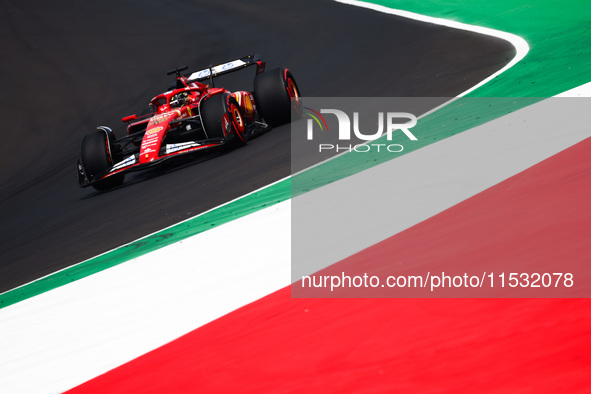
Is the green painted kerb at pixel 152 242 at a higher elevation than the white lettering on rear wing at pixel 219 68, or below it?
below

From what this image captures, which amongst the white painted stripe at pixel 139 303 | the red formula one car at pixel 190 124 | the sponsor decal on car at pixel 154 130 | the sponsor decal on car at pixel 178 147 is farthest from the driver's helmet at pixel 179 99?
the white painted stripe at pixel 139 303

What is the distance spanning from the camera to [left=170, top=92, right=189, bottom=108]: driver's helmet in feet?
29.4

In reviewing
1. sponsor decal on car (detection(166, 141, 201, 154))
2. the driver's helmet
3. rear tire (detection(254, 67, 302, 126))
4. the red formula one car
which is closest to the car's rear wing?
the red formula one car

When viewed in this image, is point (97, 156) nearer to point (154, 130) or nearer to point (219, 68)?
point (154, 130)

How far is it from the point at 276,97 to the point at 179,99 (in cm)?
132

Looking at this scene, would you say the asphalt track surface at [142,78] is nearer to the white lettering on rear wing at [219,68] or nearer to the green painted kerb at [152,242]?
the green painted kerb at [152,242]

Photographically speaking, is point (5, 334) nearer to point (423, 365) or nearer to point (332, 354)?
point (332, 354)

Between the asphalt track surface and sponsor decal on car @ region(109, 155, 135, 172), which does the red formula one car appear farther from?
the asphalt track surface

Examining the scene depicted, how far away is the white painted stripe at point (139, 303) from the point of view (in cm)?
325

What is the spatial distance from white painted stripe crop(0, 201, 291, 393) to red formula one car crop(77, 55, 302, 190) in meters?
3.42

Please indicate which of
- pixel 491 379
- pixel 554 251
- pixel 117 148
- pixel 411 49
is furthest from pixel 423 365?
pixel 411 49

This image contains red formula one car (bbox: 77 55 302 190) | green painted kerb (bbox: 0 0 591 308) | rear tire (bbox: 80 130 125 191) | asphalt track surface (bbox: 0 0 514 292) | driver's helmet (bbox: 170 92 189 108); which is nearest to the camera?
green painted kerb (bbox: 0 0 591 308)

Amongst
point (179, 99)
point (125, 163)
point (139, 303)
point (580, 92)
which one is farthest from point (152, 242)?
point (179, 99)

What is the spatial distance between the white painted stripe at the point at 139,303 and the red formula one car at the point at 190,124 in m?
3.42
